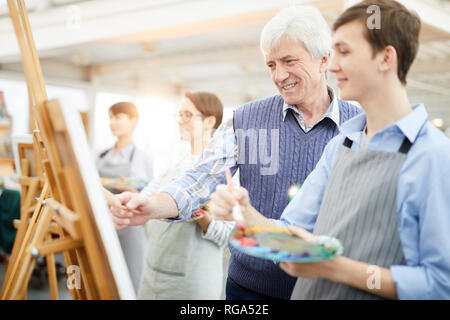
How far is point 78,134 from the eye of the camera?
2.92 ft

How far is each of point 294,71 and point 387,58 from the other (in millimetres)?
476

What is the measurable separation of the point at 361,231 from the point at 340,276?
12 centimetres

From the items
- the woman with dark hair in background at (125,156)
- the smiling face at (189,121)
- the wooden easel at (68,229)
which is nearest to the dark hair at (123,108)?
the woman with dark hair in background at (125,156)

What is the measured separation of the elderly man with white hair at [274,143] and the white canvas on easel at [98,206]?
389 mm

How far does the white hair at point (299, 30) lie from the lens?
1.30 m

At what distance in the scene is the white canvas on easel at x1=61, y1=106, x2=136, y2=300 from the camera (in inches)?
34.4

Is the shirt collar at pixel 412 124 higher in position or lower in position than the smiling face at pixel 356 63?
lower

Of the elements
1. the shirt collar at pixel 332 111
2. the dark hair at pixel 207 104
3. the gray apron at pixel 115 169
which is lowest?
the gray apron at pixel 115 169

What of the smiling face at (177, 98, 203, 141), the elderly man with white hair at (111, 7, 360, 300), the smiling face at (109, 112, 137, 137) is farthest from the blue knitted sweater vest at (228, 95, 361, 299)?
the smiling face at (109, 112, 137, 137)

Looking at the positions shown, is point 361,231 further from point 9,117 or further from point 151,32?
point 9,117

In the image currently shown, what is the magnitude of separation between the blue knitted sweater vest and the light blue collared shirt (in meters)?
0.50

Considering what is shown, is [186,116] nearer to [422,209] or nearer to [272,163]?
[272,163]

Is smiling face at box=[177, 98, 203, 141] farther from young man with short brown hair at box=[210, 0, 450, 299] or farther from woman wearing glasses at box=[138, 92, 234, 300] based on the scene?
young man with short brown hair at box=[210, 0, 450, 299]

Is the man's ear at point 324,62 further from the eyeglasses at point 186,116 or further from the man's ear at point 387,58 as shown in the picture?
the eyeglasses at point 186,116
